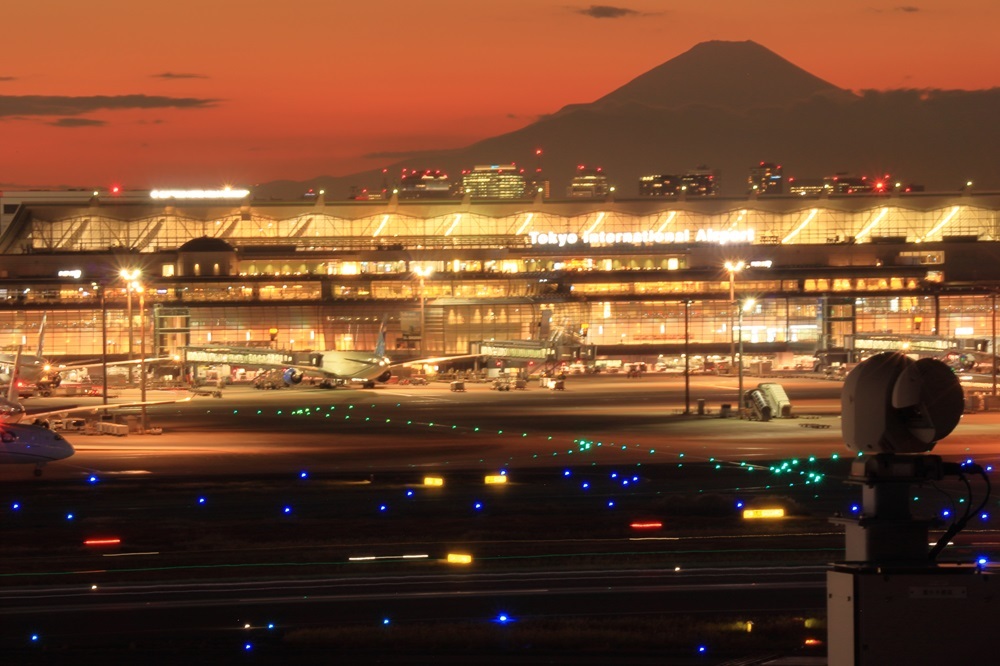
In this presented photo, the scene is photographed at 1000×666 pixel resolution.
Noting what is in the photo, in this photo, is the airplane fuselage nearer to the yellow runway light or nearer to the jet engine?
the yellow runway light

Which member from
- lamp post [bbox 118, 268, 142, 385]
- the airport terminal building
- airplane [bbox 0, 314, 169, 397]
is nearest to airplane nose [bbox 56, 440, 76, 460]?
lamp post [bbox 118, 268, 142, 385]

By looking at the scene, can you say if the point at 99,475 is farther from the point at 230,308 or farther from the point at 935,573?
the point at 230,308

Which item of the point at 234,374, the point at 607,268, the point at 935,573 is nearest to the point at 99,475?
the point at 935,573

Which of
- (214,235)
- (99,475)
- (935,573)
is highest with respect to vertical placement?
(214,235)

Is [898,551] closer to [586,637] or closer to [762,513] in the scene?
[586,637]

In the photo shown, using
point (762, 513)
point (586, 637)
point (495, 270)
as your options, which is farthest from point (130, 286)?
point (495, 270)

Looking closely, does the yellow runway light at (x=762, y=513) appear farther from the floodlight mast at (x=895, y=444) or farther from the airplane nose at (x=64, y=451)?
the floodlight mast at (x=895, y=444)

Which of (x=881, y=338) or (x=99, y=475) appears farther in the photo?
(x=881, y=338)
